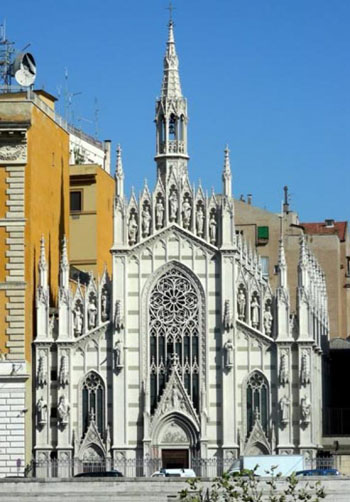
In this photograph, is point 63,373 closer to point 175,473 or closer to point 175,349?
point 175,349

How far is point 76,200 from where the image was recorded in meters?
97.7

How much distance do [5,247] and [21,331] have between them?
11.1 feet

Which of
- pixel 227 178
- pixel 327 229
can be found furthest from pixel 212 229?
pixel 327 229

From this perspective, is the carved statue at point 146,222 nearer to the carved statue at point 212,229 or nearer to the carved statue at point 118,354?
the carved statue at point 212,229

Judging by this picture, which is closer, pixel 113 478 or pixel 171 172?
pixel 113 478

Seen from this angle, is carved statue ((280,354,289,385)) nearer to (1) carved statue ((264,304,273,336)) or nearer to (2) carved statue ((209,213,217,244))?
(1) carved statue ((264,304,273,336))

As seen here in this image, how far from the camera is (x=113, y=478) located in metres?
Result: 71.9

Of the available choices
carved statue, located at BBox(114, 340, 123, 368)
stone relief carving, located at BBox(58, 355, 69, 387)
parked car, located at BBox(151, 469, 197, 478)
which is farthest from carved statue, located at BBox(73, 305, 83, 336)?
parked car, located at BBox(151, 469, 197, 478)

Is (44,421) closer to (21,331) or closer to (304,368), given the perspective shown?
(21,331)

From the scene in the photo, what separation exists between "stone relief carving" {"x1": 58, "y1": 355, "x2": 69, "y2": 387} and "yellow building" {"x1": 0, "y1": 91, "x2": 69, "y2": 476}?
1.31 meters

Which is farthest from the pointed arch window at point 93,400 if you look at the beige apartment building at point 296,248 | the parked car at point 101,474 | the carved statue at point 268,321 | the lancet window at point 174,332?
the beige apartment building at point 296,248

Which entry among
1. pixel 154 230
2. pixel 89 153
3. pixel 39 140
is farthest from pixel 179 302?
pixel 89 153

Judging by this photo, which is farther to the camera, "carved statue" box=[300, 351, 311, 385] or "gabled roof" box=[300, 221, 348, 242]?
"gabled roof" box=[300, 221, 348, 242]

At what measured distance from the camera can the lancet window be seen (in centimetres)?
8331
